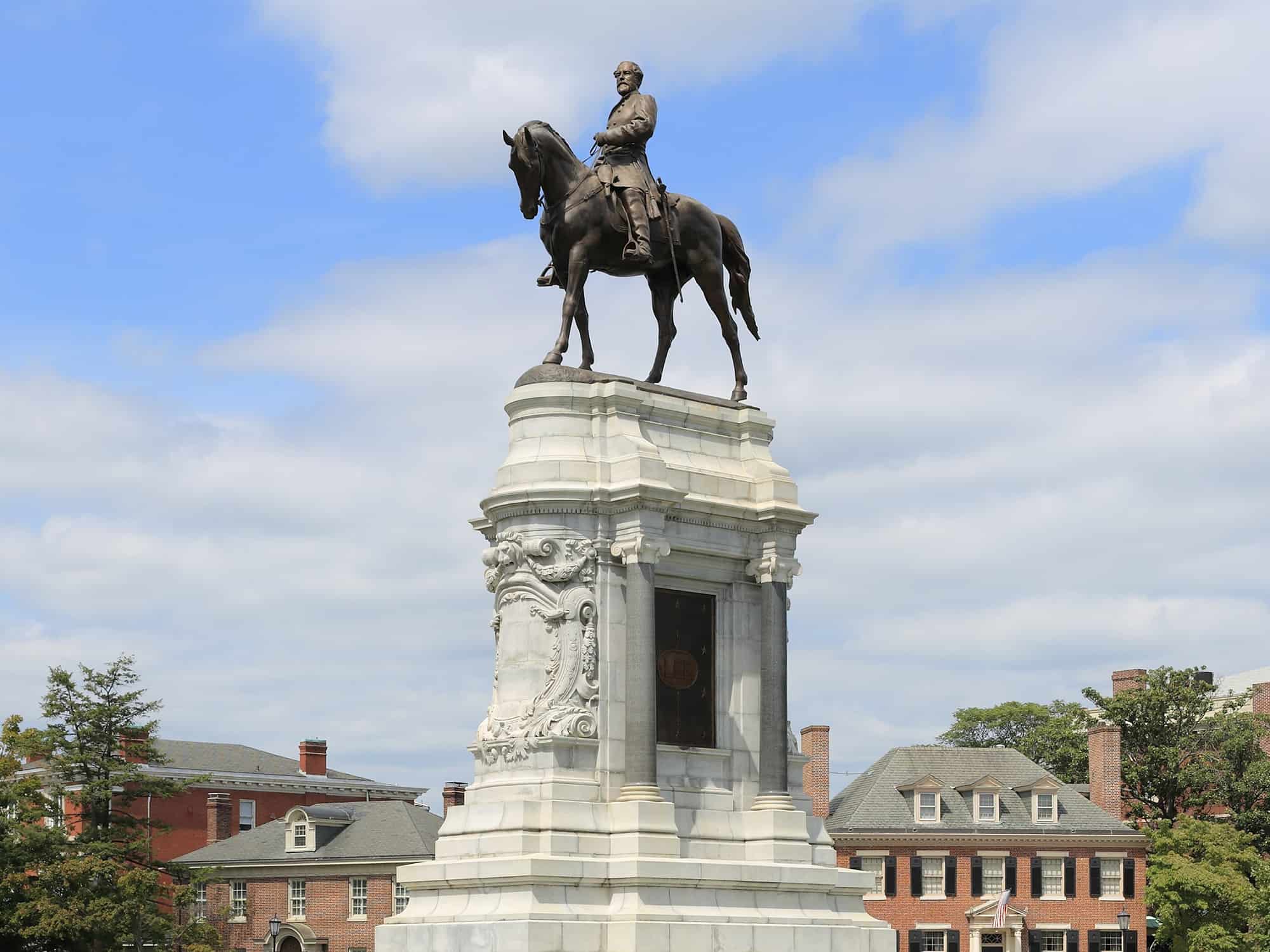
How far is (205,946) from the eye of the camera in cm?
5862

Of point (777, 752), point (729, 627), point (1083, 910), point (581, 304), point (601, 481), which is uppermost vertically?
point (581, 304)

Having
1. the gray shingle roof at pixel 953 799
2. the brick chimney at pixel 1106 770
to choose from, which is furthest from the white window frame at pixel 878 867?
the brick chimney at pixel 1106 770

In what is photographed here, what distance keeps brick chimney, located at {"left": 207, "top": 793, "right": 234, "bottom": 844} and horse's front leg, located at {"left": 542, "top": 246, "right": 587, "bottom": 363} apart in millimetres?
55926

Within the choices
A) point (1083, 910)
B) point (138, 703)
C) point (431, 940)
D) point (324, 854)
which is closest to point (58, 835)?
point (138, 703)

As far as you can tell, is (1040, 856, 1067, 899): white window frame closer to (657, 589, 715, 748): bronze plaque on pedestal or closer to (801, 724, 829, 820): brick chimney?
(801, 724, 829, 820): brick chimney

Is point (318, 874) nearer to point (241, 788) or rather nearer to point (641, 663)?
point (241, 788)

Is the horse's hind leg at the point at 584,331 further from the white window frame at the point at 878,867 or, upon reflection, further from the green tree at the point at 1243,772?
the green tree at the point at 1243,772

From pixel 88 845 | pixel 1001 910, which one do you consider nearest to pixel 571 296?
pixel 88 845

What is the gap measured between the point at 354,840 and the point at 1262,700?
47.2 metres

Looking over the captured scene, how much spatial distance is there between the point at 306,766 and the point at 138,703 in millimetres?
32129

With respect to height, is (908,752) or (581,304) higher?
(581,304)

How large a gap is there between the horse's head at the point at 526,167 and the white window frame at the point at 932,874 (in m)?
49.4

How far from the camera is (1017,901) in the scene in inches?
2987

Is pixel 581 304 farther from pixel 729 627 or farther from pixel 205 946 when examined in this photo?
pixel 205 946
